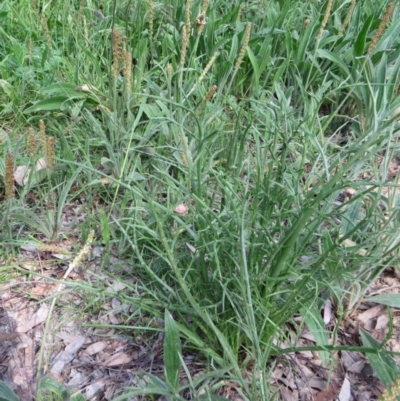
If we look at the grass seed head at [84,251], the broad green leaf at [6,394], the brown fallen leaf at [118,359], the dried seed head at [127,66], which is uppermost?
the dried seed head at [127,66]

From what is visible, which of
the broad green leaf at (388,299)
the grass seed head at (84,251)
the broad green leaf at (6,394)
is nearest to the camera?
the grass seed head at (84,251)

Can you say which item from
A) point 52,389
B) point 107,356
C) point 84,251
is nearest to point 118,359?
point 107,356

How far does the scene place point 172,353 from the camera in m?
1.17

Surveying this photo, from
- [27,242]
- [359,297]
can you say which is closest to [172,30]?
[27,242]

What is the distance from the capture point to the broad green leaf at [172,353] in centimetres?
116

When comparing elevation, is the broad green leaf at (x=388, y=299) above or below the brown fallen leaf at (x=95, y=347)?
above

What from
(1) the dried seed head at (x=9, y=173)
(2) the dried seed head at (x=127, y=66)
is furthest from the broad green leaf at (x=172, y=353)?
(2) the dried seed head at (x=127, y=66)

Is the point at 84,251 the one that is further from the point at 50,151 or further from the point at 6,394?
the point at 50,151

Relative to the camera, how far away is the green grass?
1.21 metres

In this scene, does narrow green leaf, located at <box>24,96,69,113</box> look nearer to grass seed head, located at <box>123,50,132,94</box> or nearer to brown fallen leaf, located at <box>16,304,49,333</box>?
grass seed head, located at <box>123,50,132,94</box>

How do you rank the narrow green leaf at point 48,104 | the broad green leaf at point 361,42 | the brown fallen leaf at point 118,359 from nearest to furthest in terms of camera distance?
1. the brown fallen leaf at point 118,359
2. the narrow green leaf at point 48,104
3. the broad green leaf at point 361,42

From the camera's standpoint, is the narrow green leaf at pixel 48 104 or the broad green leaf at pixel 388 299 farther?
the narrow green leaf at pixel 48 104

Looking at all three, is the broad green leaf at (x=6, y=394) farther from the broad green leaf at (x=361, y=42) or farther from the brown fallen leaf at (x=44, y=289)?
the broad green leaf at (x=361, y=42)

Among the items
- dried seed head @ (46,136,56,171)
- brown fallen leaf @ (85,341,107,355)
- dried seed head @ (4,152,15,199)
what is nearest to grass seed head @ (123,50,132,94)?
dried seed head @ (46,136,56,171)
